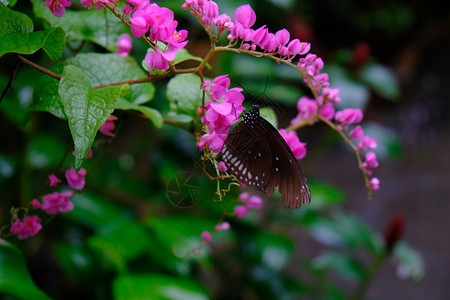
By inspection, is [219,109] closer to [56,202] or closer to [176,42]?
[176,42]

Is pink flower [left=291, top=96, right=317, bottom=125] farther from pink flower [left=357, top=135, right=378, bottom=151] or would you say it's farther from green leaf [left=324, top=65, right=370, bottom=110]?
green leaf [left=324, top=65, right=370, bottom=110]

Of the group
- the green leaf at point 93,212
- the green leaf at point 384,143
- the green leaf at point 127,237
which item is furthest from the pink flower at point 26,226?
the green leaf at point 384,143

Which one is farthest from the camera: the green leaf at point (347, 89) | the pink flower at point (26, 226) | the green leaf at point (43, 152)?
the green leaf at point (347, 89)

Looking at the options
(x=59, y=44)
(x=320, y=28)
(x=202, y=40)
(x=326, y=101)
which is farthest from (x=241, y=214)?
(x=320, y=28)

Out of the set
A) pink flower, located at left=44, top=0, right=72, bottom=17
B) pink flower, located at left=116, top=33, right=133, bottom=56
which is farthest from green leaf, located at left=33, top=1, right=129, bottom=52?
pink flower, located at left=44, top=0, right=72, bottom=17

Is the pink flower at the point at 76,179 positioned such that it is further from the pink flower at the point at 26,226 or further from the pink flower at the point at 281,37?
the pink flower at the point at 281,37

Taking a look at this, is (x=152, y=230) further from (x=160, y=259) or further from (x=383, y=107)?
(x=383, y=107)

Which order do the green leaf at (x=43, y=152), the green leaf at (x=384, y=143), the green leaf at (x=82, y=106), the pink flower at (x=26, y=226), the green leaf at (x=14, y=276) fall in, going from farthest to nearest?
the green leaf at (x=384, y=143)
the green leaf at (x=43, y=152)
the green leaf at (x=14, y=276)
the pink flower at (x=26, y=226)
the green leaf at (x=82, y=106)

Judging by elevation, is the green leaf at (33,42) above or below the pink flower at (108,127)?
above
